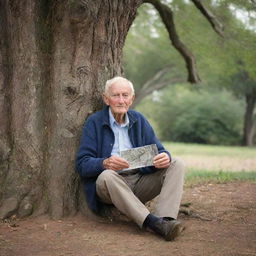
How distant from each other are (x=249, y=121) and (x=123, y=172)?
26.4m

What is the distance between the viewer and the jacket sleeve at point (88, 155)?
417 centimetres

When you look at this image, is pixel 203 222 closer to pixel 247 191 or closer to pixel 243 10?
pixel 247 191

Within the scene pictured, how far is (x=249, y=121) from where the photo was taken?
97.0 feet

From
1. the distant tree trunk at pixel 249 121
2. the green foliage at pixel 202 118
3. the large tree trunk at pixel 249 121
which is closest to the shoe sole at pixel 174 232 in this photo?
the large tree trunk at pixel 249 121

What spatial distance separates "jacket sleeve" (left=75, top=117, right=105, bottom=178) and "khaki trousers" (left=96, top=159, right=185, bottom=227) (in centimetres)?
10

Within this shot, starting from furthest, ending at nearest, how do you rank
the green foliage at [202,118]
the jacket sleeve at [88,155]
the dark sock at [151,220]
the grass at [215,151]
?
the green foliage at [202,118]
the grass at [215,151]
the jacket sleeve at [88,155]
the dark sock at [151,220]

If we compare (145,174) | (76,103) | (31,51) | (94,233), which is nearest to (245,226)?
(145,174)

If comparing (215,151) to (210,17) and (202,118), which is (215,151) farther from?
(210,17)

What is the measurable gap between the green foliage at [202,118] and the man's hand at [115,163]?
28.0 m

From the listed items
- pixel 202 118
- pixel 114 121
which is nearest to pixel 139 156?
pixel 114 121

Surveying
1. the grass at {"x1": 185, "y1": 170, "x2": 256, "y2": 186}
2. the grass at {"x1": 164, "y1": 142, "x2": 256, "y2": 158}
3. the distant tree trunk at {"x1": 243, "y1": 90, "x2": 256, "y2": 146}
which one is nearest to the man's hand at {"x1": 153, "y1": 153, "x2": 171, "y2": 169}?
the grass at {"x1": 185, "y1": 170, "x2": 256, "y2": 186}

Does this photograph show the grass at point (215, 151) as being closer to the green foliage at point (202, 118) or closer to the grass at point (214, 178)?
the green foliage at point (202, 118)

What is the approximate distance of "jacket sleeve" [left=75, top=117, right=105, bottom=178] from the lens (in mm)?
4172

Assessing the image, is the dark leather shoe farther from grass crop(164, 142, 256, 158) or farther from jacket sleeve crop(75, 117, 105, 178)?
grass crop(164, 142, 256, 158)
